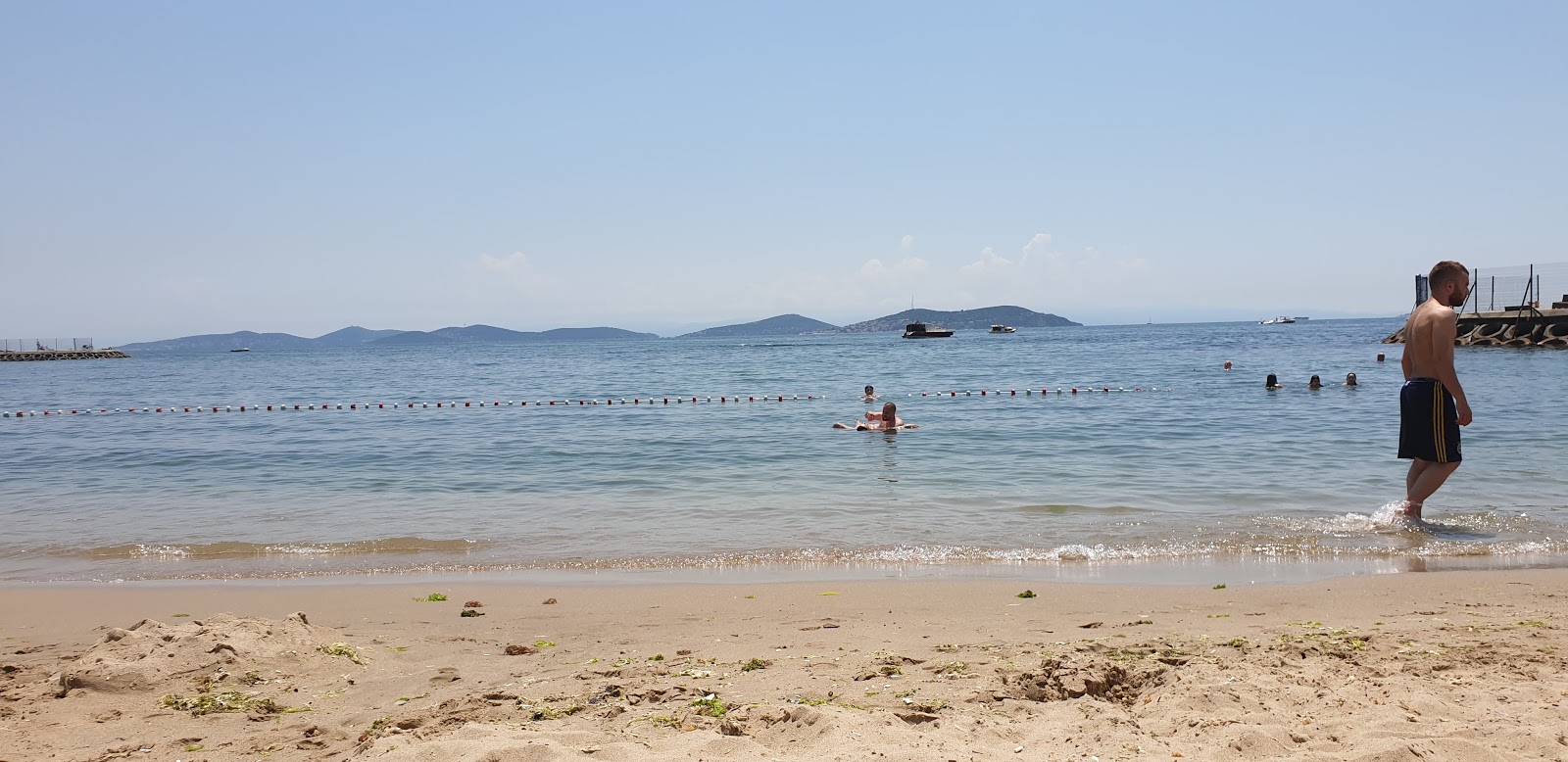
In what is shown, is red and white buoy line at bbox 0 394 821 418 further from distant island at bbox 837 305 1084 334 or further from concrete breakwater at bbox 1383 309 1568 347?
distant island at bbox 837 305 1084 334

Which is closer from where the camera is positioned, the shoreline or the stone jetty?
the shoreline

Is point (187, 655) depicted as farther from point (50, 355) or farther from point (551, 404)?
point (50, 355)

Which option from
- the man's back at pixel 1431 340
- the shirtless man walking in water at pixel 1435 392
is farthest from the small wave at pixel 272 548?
the man's back at pixel 1431 340

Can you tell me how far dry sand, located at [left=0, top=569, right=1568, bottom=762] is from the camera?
3.41m

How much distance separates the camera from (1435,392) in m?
7.81

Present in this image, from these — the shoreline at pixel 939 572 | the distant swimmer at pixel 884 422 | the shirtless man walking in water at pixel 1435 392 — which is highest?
the shirtless man walking in water at pixel 1435 392

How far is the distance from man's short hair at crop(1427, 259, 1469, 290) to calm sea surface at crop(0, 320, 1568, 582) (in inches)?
78.0

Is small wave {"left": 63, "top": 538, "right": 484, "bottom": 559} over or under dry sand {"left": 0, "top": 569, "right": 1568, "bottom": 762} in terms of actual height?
under

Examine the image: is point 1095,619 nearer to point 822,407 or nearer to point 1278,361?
point 822,407

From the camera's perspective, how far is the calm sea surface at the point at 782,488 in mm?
7883

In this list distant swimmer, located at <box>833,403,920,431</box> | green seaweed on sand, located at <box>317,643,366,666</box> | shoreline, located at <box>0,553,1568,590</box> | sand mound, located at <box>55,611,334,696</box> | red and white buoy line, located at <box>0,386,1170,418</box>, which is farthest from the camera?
red and white buoy line, located at <box>0,386,1170,418</box>

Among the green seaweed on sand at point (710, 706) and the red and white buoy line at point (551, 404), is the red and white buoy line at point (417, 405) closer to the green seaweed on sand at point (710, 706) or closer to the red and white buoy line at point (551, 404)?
the red and white buoy line at point (551, 404)

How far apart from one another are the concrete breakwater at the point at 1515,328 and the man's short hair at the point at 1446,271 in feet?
106

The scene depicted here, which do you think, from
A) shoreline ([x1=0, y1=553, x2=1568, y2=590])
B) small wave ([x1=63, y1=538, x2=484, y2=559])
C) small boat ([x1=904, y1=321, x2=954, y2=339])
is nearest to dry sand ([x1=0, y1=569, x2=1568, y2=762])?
shoreline ([x1=0, y1=553, x2=1568, y2=590])
